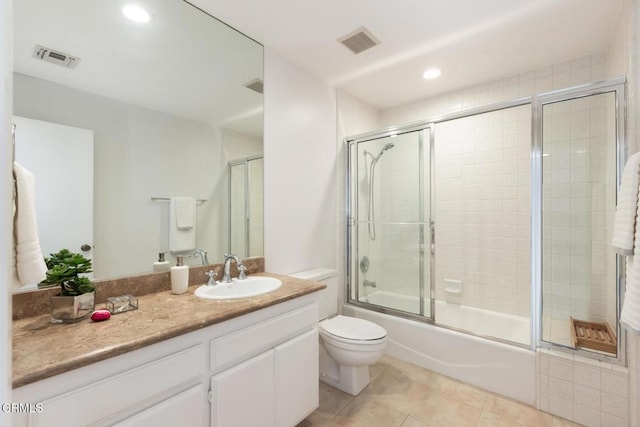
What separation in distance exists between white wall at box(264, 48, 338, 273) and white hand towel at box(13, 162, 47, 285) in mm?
1320

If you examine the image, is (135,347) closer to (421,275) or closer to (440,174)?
(421,275)

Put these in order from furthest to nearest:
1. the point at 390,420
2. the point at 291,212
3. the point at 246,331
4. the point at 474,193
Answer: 1. the point at 474,193
2. the point at 291,212
3. the point at 390,420
4. the point at 246,331

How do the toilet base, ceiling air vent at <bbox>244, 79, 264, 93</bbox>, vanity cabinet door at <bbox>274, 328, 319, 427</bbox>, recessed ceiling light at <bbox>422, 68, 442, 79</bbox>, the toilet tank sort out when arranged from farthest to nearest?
1. recessed ceiling light at <bbox>422, 68, 442, 79</bbox>
2. the toilet tank
3. ceiling air vent at <bbox>244, 79, 264, 93</bbox>
4. the toilet base
5. vanity cabinet door at <bbox>274, 328, 319, 427</bbox>

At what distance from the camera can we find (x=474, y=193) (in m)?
2.72

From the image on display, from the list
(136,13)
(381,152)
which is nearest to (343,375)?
(381,152)

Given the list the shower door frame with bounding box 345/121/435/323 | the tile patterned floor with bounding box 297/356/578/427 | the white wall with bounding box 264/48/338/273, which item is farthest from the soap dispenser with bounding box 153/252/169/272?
the shower door frame with bounding box 345/121/435/323

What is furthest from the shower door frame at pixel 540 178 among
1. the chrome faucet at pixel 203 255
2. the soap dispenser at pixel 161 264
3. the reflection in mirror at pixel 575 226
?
the soap dispenser at pixel 161 264

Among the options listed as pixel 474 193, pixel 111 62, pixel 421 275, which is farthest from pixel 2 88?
pixel 474 193

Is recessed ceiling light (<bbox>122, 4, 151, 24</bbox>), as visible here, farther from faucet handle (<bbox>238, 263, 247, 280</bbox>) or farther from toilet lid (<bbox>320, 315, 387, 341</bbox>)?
toilet lid (<bbox>320, 315, 387, 341</bbox>)

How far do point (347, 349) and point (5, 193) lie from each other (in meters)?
1.80

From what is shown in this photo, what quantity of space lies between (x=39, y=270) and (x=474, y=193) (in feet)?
9.98

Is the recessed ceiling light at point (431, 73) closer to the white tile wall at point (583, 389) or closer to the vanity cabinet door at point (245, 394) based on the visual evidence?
the white tile wall at point (583, 389)

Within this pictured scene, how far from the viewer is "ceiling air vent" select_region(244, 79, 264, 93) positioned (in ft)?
6.71
